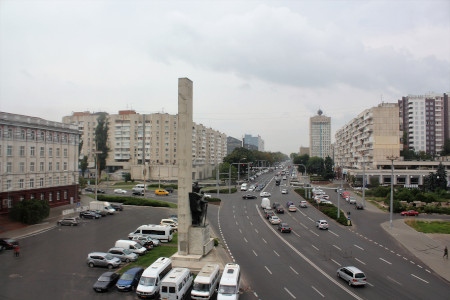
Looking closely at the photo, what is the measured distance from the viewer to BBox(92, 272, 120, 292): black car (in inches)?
773

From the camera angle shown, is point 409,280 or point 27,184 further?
point 27,184

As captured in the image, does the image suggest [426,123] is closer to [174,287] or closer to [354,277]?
[354,277]

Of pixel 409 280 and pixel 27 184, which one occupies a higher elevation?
pixel 27 184

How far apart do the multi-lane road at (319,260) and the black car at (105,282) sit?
7.36 m

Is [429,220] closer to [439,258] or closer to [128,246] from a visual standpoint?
[439,258]

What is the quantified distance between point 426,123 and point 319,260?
10564 cm

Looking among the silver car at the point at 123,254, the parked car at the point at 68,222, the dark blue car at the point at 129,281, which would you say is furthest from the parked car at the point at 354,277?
the parked car at the point at 68,222

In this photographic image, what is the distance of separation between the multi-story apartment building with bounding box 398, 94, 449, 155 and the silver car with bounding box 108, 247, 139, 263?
350ft

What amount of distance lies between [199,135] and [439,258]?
96.7 meters

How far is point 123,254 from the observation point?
25.7 meters

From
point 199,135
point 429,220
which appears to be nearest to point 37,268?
point 429,220

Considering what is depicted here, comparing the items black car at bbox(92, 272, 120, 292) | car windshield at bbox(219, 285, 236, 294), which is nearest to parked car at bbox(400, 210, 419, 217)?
car windshield at bbox(219, 285, 236, 294)

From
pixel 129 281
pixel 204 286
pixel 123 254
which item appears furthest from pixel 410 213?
pixel 129 281

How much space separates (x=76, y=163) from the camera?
51.5 metres
